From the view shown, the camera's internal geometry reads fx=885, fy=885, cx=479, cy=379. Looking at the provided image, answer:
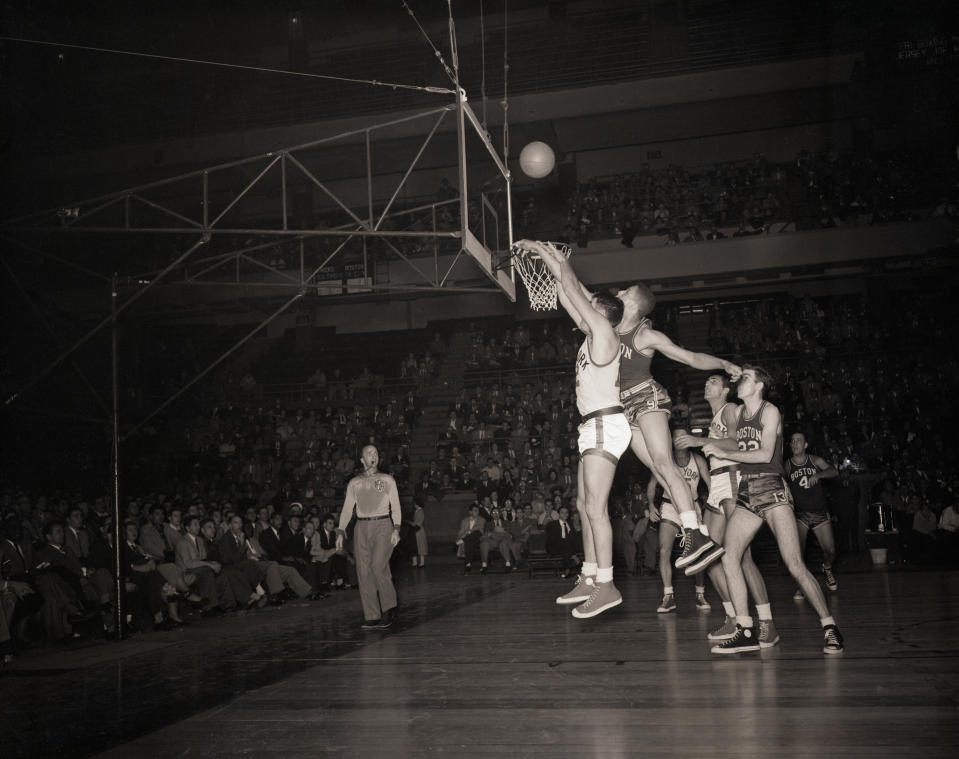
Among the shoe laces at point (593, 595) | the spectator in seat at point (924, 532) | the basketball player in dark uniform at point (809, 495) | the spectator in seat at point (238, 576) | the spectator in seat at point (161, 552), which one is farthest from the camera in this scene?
the spectator in seat at point (924, 532)

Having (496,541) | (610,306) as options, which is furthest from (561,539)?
(610,306)

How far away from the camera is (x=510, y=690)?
496cm

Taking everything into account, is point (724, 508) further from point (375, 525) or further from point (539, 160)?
point (539, 160)

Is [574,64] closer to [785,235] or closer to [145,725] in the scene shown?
[785,235]

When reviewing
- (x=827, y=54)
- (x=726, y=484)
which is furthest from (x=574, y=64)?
(x=726, y=484)

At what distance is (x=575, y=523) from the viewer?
14.7 m

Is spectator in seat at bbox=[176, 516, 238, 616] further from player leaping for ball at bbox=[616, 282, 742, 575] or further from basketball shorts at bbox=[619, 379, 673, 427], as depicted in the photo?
basketball shorts at bbox=[619, 379, 673, 427]

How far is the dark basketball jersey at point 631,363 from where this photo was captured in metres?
6.20

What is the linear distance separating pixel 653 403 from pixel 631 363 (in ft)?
1.15

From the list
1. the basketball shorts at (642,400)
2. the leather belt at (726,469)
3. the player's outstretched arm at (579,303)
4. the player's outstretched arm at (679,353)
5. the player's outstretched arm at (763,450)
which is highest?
the player's outstretched arm at (579,303)

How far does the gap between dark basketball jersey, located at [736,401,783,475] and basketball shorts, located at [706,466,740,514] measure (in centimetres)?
27

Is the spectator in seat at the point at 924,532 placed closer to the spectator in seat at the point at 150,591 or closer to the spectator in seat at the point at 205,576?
the spectator in seat at the point at 205,576

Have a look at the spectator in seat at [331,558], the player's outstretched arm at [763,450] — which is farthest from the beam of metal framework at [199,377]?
the player's outstretched arm at [763,450]

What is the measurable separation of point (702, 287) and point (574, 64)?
6.99 m
